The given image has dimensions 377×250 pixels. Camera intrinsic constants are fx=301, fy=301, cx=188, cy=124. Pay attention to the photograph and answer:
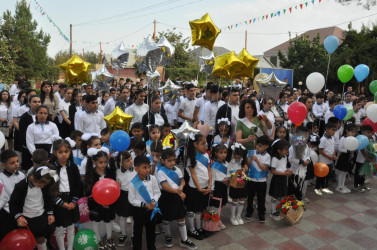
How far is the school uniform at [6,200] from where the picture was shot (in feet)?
10.0

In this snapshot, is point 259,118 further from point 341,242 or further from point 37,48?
point 37,48

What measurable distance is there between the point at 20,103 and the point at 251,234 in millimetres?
5327

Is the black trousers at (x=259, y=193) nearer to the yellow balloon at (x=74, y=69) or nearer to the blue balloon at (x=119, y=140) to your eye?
the blue balloon at (x=119, y=140)

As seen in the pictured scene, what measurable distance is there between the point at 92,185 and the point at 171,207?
985 mm

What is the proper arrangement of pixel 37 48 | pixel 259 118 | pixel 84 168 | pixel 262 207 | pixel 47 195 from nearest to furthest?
pixel 47 195, pixel 84 168, pixel 262 207, pixel 259 118, pixel 37 48

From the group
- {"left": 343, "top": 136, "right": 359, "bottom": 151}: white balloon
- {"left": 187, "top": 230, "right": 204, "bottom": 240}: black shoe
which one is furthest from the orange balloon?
{"left": 187, "top": 230, "right": 204, "bottom": 240}: black shoe

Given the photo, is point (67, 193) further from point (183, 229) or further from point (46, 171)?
point (183, 229)

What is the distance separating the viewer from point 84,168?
12.3 feet

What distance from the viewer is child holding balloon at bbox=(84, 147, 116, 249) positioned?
357cm

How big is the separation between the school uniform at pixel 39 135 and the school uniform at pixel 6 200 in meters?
1.34

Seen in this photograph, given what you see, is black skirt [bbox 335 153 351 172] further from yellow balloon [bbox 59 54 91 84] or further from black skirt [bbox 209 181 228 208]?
yellow balloon [bbox 59 54 91 84]

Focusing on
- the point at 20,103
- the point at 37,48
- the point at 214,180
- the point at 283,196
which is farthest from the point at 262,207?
the point at 37,48

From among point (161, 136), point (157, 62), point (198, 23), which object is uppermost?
point (198, 23)

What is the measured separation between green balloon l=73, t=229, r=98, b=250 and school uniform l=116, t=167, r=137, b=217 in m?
0.40
